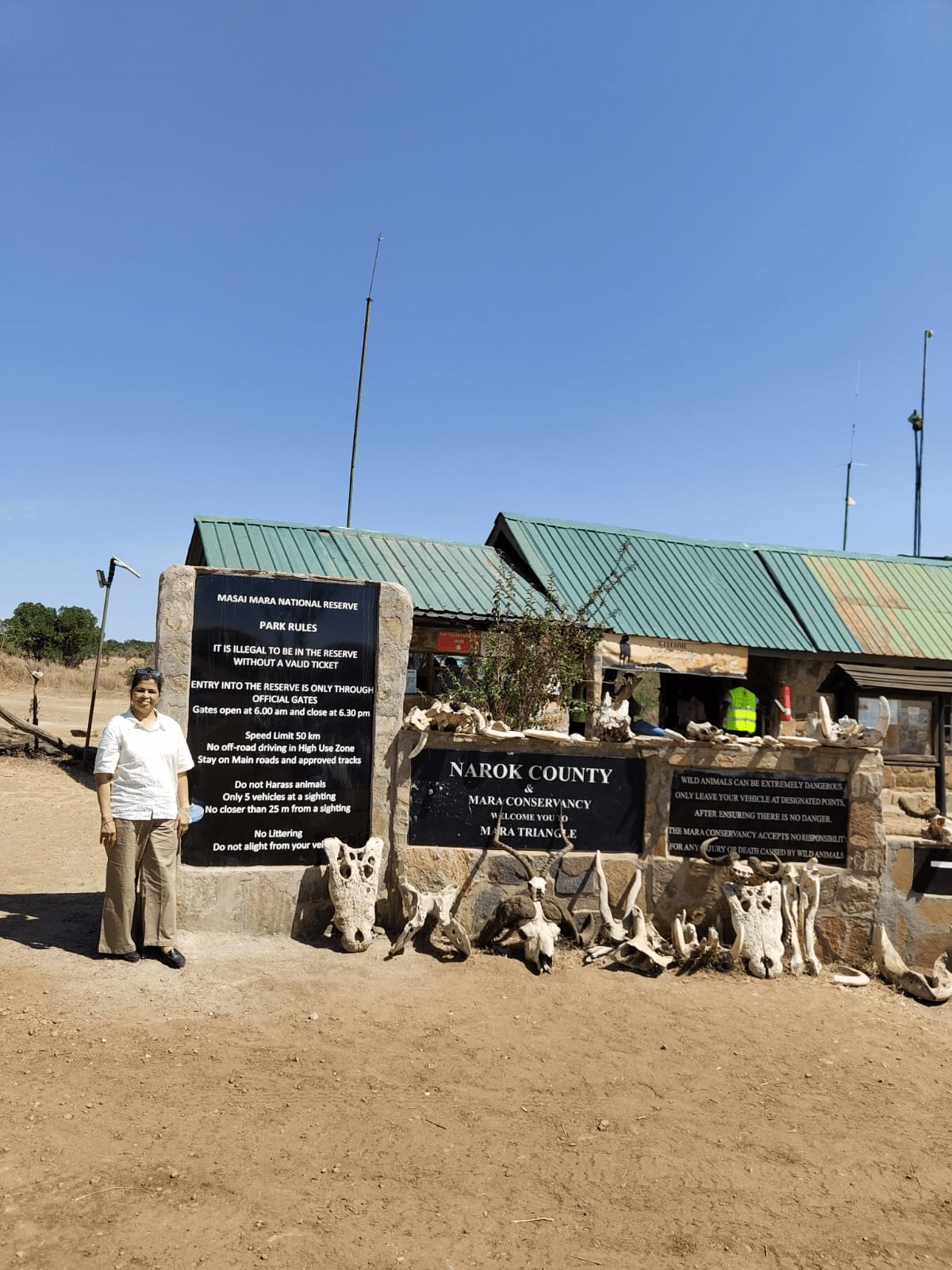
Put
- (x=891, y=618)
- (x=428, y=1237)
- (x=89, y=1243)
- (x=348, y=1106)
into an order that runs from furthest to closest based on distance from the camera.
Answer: (x=891, y=618)
(x=348, y=1106)
(x=428, y=1237)
(x=89, y=1243)

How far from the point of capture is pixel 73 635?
35.0m

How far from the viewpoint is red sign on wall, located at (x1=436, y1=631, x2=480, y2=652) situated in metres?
14.3

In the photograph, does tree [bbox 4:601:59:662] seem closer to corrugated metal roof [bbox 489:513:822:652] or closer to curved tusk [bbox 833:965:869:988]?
corrugated metal roof [bbox 489:513:822:652]

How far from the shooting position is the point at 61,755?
51.7 ft

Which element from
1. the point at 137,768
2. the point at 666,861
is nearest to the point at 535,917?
the point at 666,861

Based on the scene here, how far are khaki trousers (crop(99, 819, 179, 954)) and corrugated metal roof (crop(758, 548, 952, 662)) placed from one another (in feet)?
42.7

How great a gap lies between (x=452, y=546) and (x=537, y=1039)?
11620 mm

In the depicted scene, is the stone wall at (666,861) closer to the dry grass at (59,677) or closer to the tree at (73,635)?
the dry grass at (59,677)

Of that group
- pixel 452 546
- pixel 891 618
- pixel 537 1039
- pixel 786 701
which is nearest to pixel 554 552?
pixel 452 546

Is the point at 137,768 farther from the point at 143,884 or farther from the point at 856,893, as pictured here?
the point at 856,893

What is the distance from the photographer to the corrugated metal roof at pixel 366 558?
13.9 m

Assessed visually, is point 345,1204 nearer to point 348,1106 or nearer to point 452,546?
point 348,1106

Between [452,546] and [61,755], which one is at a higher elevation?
[452,546]

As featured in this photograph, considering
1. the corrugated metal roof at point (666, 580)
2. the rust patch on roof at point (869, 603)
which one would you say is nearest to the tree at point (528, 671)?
the corrugated metal roof at point (666, 580)
